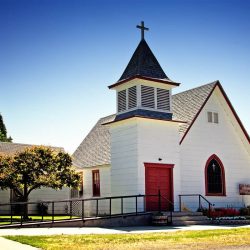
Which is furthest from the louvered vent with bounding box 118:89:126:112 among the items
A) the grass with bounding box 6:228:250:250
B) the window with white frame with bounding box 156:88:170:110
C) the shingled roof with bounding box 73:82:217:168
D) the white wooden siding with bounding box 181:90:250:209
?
the grass with bounding box 6:228:250:250

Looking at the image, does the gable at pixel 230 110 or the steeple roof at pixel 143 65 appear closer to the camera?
the steeple roof at pixel 143 65

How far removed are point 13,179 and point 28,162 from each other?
4.06 ft

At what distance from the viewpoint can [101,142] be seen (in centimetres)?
3150

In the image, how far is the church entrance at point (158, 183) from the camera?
23.4m

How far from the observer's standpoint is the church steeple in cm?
2442

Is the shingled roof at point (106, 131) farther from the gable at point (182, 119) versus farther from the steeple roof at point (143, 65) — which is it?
the steeple roof at point (143, 65)

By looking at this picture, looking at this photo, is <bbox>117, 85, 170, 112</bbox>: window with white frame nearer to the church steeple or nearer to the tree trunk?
the church steeple

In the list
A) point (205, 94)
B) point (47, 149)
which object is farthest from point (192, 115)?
point (47, 149)

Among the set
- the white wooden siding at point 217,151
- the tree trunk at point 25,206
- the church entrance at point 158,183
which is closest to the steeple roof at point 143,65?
the white wooden siding at point 217,151

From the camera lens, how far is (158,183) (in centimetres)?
2395

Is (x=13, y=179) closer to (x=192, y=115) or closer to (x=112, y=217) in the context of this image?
(x=112, y=217)

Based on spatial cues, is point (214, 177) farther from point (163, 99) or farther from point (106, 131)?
point (106, 131)

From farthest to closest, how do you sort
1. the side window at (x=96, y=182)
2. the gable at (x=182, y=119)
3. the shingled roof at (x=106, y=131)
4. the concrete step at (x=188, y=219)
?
the side window at (x=96, y=182)
the shingled roof at (x=106, y=131)
the gable at (x=182, y=119)
the concrete step at (x=188, y=219)

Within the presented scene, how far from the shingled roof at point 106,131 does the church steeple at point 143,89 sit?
1377mm
